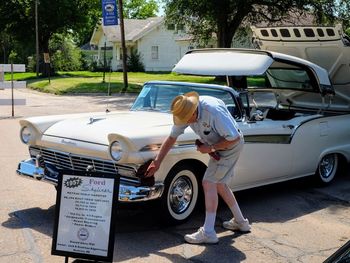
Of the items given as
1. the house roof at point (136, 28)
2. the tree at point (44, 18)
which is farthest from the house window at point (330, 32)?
the house roof at point (136, 28)

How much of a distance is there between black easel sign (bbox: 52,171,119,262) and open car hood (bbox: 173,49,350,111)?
2971 millimetres

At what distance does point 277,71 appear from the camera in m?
8.70

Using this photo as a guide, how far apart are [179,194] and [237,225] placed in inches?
26.7

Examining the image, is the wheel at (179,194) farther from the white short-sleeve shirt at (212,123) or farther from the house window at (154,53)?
the house window at (154,53)

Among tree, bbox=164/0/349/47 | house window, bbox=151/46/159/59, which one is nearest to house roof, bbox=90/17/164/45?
house window, bbox=151/46/159/59

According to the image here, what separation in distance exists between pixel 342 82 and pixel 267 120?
239cm

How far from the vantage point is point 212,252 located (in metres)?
5.04

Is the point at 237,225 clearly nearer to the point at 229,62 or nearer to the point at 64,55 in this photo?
the point at 229,62

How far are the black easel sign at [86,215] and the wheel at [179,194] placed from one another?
1.41 metres

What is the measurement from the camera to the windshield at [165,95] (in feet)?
21.6

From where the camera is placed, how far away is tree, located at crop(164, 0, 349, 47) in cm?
2845

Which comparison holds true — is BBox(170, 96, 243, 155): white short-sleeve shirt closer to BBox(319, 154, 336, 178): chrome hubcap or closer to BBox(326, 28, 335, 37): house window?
BBox(319, 154, 336, 178): chrome hubcap

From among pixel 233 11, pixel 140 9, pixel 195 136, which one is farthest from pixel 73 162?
pixel 140 9

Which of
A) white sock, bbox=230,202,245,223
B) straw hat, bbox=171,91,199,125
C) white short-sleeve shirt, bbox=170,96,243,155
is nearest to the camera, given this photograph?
straw hat, bbox=171,91,199,125
